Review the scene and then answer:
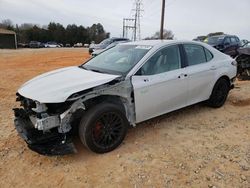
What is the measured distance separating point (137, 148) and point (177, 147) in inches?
24.6

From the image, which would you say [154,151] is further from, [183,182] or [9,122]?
[9,122]

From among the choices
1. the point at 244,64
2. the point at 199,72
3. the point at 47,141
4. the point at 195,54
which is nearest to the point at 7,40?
the point at 244,64

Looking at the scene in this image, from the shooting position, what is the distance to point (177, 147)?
4008 mm

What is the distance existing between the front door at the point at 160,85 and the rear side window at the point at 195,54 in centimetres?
28

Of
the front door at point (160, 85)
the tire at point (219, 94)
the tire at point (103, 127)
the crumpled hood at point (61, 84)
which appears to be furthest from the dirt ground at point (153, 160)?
the crumpled hood at point (61, 84)

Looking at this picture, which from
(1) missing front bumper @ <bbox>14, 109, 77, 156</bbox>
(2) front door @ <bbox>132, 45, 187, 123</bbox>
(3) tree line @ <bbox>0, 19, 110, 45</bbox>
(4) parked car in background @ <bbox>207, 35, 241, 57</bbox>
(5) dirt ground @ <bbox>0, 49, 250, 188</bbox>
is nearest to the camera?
(5) dirt ground @ <bbox>0, 49, 250, 188</bbox>

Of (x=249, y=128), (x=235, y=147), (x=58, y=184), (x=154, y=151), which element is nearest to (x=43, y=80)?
(x=58, y=184)

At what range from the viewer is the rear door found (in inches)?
194

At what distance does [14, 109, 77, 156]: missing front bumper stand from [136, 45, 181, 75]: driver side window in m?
1.55

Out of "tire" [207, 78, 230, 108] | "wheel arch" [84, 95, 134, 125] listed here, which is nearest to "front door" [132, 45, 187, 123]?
"wheel arch" [84, 95, 134, 125]

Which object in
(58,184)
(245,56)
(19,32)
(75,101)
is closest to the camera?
(58,184)

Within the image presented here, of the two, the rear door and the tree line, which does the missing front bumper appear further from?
the tree line

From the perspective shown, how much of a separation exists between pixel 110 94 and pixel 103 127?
500mm

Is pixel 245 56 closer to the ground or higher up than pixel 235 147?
higher up
